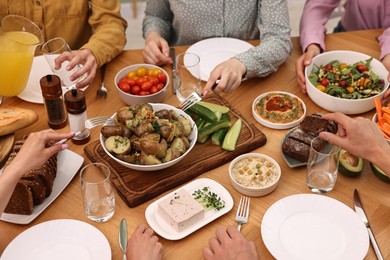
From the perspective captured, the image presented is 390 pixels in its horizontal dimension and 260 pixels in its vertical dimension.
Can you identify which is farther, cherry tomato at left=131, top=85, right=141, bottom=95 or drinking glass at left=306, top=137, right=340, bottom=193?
cherry tomato at left=131, top=85, right=141, bottom=95

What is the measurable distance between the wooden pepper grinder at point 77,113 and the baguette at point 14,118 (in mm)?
166

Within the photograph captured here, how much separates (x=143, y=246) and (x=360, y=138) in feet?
2.59

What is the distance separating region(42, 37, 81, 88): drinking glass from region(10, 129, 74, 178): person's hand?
388 mm

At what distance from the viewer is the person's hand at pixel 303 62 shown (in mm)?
2121

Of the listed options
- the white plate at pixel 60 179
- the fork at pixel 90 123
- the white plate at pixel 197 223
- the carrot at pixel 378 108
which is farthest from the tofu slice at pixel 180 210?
the carrot at pixel 378 108

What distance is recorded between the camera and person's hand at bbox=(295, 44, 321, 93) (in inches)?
83.5

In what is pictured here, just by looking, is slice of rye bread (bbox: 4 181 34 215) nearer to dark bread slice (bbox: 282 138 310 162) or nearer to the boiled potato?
the boiled potato

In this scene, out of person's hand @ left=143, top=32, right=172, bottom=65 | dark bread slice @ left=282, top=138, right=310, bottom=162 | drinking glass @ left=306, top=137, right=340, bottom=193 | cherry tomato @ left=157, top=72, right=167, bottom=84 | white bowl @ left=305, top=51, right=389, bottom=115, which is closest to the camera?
drinking glass @ left=306, top=137, right=340, bottom=193

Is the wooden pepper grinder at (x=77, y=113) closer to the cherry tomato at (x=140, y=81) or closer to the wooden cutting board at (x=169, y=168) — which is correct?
the wooden cutting board at (x=169, y=168)

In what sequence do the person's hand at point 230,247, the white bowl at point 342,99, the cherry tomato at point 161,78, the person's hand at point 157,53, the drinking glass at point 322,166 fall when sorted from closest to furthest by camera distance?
the person's hand at point 230,247, the drinking glass at point 322,166, the white bowl at point 342,99, the cherry tomato at point 161,78, the person's hand at point 157,53

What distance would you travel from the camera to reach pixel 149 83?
2.02m

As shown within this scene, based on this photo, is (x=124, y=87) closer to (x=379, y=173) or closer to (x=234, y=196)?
(x=234, y=196)

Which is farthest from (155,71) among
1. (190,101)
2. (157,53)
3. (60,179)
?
(60,179)

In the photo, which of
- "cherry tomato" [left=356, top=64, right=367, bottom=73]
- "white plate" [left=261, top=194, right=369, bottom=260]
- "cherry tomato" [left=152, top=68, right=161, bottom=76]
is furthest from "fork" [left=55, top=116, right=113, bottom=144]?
"cherry tomato" [left=356, top=64, right=367, bottom=73]
